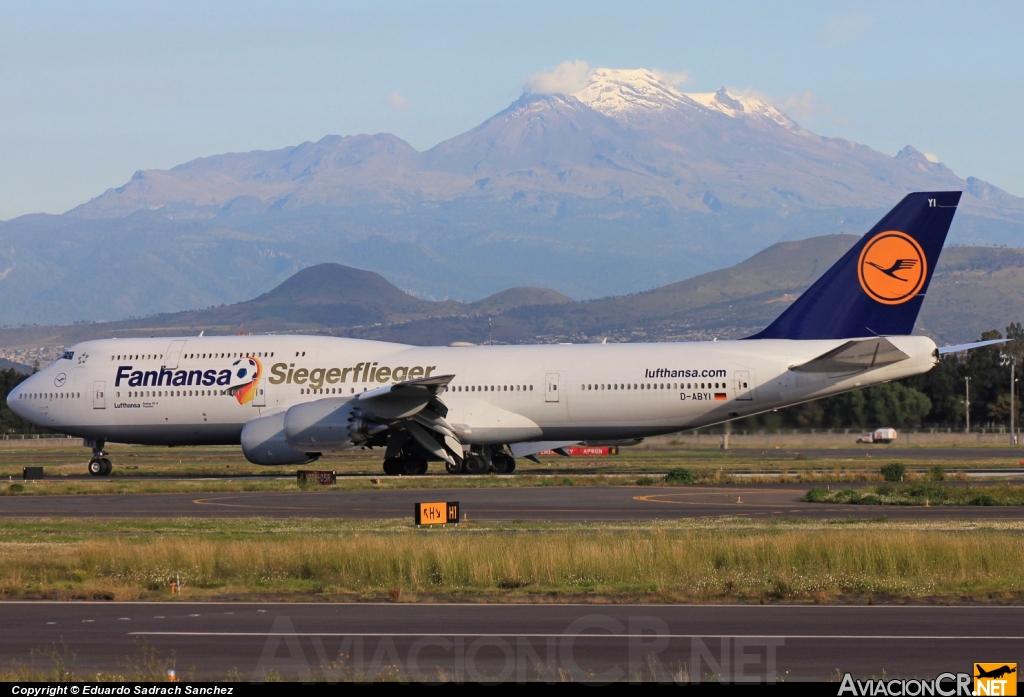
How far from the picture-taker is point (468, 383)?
44.0m

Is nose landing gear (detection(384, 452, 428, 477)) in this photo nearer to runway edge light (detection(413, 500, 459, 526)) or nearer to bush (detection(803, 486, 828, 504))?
bush (detection(803, 486, 828, 504))

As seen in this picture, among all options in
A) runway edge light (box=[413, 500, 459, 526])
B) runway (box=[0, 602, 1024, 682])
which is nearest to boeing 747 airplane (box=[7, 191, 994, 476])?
runway edge light (box=[413, 500, 459, 526])

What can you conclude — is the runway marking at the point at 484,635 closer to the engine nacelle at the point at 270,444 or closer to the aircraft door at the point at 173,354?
the engine nacelle at the point at 270,444

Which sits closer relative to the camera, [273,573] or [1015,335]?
[273,573]

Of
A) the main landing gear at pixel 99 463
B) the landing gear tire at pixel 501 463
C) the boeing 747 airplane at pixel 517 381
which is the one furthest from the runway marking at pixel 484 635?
the main landing gear at pixel 99 463

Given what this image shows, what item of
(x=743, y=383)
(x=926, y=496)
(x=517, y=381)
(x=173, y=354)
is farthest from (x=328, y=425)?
(x=926, y=496)

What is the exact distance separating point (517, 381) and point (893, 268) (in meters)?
12.5

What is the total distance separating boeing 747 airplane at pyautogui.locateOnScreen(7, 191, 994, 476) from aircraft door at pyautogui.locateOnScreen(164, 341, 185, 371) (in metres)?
0.08

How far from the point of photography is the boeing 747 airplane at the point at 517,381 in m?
41.9

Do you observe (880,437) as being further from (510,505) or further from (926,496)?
(510,505)

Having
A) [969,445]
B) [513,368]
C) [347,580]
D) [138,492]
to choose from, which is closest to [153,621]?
[347,580]

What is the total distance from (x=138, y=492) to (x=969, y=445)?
1878 inches

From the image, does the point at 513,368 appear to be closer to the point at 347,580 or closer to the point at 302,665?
the point at 347,580

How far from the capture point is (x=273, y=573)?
19688 mm
